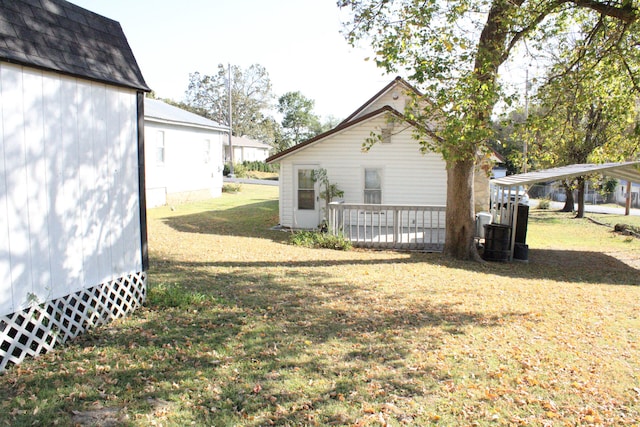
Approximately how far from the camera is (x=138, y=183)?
671cm

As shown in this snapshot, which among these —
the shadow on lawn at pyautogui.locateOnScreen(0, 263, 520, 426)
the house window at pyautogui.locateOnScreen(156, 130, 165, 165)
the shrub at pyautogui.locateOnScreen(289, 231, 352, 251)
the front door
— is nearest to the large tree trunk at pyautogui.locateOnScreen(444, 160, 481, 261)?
the shrub at pyautogui.locateOnScreen(289, 231, 352, 251)

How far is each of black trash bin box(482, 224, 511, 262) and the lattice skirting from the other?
999 centimetres

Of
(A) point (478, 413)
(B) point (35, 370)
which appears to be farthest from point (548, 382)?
(B) point (35, 370)

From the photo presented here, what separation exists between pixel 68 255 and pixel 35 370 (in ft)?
4.38

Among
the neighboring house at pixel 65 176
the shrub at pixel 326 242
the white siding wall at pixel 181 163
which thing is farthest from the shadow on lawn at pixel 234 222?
the neighboring house at pixel 65 176

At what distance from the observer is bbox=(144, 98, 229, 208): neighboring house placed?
20.7 metres

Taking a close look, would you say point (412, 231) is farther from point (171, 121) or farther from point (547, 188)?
point (547, 188)

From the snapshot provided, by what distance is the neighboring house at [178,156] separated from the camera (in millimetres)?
20688

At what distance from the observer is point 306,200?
17328 millimetres

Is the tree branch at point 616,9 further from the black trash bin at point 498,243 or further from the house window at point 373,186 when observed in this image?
the house window at point 373,186

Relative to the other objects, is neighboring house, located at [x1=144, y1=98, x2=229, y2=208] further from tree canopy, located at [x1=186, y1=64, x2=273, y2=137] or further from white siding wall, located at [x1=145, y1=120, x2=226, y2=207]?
tree canopy, located at [x1=186, y1=64, x2=273, y2=137]

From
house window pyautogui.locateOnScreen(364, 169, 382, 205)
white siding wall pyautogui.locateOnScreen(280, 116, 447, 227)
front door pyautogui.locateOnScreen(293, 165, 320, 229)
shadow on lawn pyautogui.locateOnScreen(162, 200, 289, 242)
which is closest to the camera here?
shadow on lawn pyautogui.locateOnScreen(162, 200, 289, 242)

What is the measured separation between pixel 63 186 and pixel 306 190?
12.1 m

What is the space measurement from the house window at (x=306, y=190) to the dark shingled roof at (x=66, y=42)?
10729 millimetres
